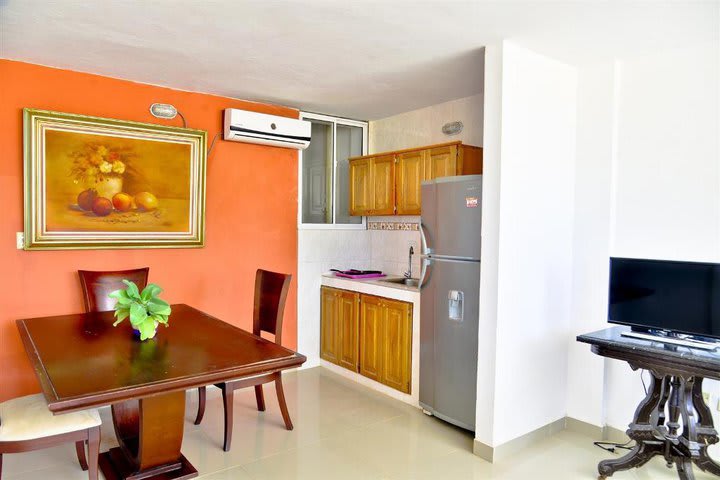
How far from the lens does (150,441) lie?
246cm

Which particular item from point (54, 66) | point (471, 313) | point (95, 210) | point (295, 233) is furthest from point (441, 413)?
point (54, 66)

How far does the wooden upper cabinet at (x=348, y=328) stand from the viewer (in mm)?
4363

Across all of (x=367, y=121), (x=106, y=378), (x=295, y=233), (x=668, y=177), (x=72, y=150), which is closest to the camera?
(x=106, y=378)

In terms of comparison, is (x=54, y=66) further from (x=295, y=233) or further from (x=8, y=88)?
(x=295, y=233)

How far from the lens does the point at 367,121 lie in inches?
204

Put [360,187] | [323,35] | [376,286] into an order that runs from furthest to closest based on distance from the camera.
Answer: [360,187]
[376,286]
[323,35]

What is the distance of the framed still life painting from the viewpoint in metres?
3.37

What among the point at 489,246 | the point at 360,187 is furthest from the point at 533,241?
the point at 360,187

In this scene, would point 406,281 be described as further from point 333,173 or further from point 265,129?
point 265,129

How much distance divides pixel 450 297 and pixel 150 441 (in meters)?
2.04

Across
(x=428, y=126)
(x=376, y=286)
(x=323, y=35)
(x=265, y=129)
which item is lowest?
(x=376, y=286)

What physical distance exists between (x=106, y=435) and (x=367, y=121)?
145 inches

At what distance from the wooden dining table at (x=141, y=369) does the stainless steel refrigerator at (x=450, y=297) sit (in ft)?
4.57

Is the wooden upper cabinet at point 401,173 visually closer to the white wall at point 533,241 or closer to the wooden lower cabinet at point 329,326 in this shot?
the white wall at point 533,241
